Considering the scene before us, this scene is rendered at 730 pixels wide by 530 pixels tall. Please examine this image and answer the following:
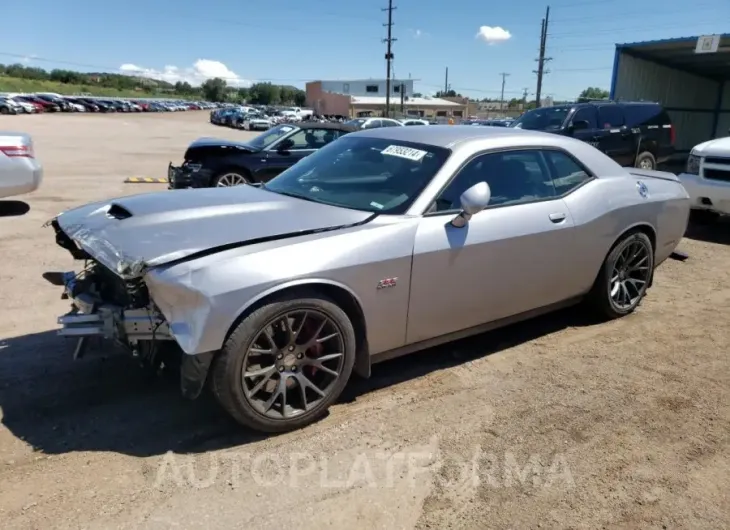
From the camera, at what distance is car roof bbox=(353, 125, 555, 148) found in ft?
13.0

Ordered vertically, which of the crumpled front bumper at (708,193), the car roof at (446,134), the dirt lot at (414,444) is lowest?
the dirt lot at (414,444)

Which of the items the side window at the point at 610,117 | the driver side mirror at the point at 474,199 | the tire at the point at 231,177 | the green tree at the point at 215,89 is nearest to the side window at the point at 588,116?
the side window at the point at 610,117

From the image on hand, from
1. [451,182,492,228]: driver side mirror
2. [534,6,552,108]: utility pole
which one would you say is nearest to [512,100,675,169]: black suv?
[451,182,492,228]: driver side mirror

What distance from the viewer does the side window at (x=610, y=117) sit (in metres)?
12.5

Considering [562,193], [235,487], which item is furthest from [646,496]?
[562,193]

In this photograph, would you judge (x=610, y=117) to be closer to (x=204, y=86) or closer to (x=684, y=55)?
(x=684, y=55)

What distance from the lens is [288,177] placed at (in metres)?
4.37

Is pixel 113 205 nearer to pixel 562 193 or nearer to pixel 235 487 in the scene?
pixel 235 487

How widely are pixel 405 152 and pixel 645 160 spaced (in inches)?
437

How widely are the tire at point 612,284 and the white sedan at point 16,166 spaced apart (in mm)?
8024

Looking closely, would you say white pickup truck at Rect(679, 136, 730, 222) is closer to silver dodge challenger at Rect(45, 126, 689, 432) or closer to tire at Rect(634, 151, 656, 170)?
silver dodge challenger at Rect(45, 126, 689, 432)

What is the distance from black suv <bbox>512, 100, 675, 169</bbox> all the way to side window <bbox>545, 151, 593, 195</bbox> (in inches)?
312

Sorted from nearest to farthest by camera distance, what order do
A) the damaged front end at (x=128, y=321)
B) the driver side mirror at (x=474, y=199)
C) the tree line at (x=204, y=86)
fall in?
the damaged front end at (x=128, y=321) < the driver side mirror at (x=474, y=199) < the tree line at (x=204, y=86)

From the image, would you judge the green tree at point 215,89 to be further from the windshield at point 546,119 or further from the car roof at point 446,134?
the car roof at point 446,134
